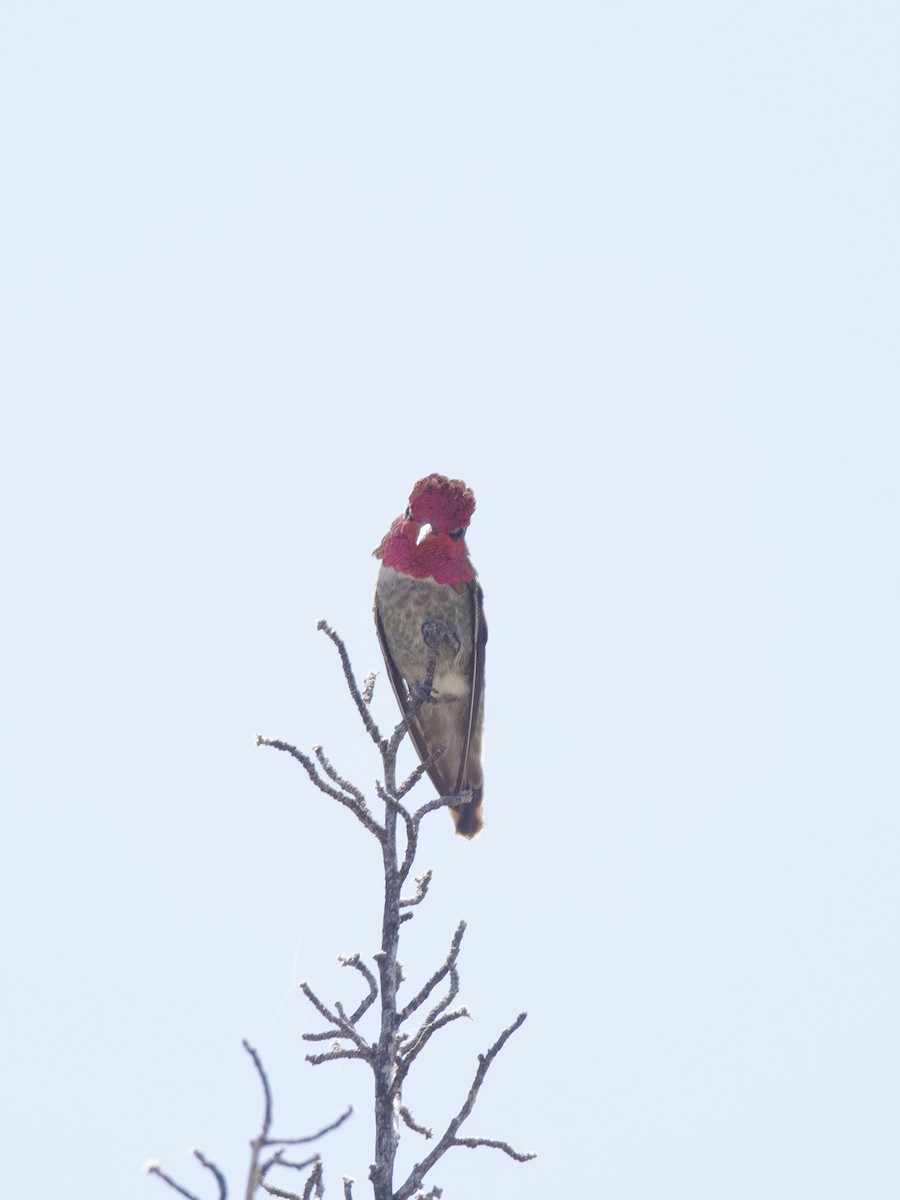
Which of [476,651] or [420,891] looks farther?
[476,651]

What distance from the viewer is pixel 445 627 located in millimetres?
6672

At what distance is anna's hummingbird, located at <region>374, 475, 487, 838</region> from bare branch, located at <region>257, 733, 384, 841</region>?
2.37 m

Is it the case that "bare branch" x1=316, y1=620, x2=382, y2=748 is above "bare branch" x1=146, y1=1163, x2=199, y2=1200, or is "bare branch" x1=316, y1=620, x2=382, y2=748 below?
above

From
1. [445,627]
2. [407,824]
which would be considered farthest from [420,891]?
[445,627]

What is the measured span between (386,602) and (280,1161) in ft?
15.4

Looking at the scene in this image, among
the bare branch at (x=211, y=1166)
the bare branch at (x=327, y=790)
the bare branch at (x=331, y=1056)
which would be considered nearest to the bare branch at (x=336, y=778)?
the bare branch at (x=327, y=790)

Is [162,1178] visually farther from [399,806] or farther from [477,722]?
[477,722]

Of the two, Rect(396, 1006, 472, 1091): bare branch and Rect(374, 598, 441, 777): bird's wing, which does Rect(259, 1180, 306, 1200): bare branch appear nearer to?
Rect(396, 1006, 472, 1091): bare branch

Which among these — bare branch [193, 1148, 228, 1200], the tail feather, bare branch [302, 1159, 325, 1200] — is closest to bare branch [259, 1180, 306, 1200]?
bare branch [302, 1159, 325, 1200]

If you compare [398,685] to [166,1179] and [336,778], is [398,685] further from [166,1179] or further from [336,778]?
[166,1179]

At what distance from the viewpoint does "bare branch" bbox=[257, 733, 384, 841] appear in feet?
14.4

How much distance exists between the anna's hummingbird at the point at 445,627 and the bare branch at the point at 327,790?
93.2 inches

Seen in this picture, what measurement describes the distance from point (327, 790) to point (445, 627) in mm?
2360

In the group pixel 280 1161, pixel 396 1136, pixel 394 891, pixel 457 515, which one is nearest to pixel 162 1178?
pixel 280 1161
